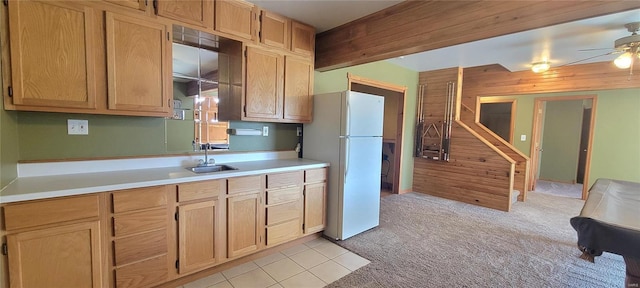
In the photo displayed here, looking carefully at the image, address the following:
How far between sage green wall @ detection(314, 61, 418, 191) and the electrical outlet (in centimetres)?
236

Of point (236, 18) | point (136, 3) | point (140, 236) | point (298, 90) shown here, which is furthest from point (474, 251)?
point (136, 3)

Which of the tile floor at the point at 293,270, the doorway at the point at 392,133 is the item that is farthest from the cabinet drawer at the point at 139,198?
the doorway at the point at 392,133

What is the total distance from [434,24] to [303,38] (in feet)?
4.63

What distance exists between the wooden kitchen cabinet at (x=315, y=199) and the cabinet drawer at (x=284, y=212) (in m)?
0.11

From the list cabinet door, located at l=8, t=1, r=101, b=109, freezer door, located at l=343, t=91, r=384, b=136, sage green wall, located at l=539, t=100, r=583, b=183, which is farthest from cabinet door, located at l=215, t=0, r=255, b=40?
sage green wall, located at l=539, t=100, r=583, b=183

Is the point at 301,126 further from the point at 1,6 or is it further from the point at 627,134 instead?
the point at 627,134

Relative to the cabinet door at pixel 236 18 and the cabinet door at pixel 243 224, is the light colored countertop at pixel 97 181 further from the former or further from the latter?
the cabinet door at pixel 236 18

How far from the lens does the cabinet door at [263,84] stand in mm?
2635

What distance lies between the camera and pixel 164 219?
195cm

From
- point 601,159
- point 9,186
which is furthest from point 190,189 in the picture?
point 601,159

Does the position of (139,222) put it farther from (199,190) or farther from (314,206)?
(314,206)

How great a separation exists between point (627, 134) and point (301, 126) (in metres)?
5.83

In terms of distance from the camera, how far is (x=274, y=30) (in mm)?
2762

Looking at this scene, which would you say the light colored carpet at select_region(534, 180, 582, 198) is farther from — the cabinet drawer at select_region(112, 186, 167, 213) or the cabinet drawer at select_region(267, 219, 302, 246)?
the cabinet drawer at select_region(112, 186, 167, 213)
